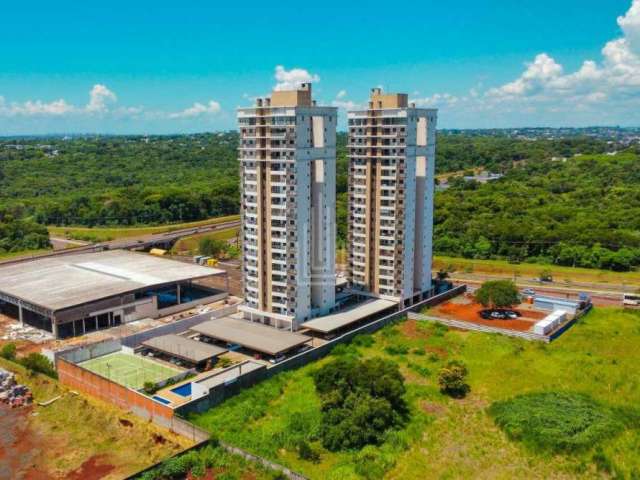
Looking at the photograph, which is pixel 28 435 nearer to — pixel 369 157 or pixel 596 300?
pixel 369 157

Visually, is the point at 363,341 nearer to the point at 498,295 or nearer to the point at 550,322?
the point at 498,295

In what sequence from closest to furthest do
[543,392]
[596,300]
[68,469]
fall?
[68,469] < [543,392] < [596,300]

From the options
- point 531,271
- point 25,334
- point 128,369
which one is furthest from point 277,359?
point 531,271

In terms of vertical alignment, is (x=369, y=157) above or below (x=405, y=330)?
above

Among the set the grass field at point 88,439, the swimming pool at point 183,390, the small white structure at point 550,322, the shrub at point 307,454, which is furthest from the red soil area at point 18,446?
the small white structure at point 550,322

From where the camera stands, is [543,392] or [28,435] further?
[543,392]

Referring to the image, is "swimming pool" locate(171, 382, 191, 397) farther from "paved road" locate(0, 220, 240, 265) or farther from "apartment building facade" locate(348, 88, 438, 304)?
"paved road" locate(0, 220, 240, 265)

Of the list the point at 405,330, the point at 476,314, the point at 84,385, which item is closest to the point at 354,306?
the point at 405,330
